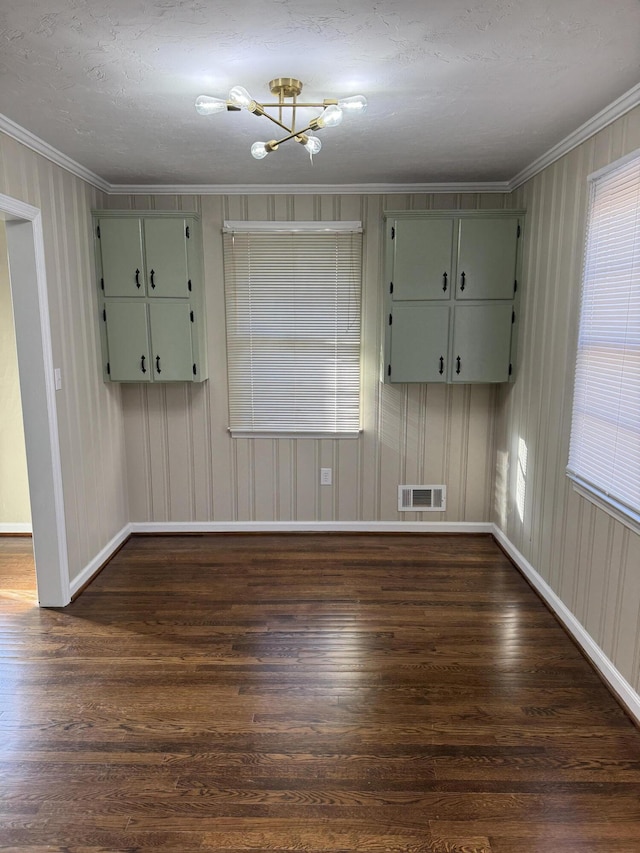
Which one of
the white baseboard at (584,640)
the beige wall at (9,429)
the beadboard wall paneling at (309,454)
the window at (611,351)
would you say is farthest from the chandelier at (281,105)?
the beige wall at (9,429)

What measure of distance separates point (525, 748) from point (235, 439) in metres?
2.78

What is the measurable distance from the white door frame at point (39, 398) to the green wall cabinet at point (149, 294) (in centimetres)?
74

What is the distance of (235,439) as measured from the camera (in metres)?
4.17

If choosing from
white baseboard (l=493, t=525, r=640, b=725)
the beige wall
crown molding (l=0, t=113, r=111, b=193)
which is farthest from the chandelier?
the beige wall

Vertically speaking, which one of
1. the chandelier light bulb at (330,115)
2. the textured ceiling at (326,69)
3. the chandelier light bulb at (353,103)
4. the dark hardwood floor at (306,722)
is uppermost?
the textured ceiling at (326,69)

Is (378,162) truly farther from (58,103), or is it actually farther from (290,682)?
(290,682)

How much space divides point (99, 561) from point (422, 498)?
2.40m

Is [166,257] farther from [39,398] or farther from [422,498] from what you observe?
[422,498]

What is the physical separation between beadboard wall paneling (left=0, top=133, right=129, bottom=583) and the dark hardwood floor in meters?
0.50

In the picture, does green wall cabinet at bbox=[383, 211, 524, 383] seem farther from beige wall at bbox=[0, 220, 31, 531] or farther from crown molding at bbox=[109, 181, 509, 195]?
beige wall at bbox=[0, 220, 31, 531]

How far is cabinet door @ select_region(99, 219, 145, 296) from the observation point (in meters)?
3.62

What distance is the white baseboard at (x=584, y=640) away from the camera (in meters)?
2.29

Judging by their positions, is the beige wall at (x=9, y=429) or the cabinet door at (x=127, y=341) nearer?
the cabinet door at (x=127, y=341)

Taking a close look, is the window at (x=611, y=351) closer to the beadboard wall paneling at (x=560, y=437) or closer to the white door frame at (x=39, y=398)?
the beadboard wall paneling at (x=560, y=437)
